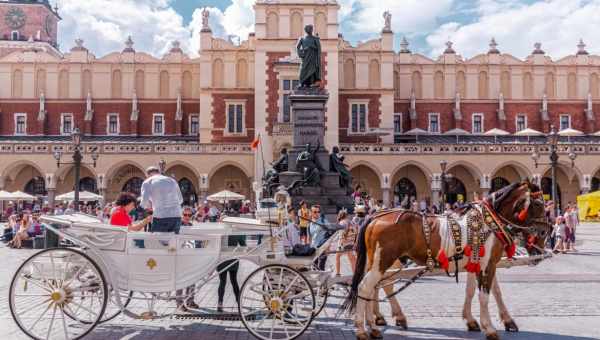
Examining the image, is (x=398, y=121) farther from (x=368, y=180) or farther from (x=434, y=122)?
(x=368, y=180)

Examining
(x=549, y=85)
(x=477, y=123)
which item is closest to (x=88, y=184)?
(x=477, y=123)

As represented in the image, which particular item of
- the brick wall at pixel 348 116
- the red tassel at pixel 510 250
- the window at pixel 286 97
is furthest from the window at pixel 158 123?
the red tassel at pixel 510 250

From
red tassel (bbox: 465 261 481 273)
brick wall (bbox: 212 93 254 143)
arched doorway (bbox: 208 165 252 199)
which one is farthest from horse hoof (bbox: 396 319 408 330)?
brick wall (bbox: 212 93 254 143)

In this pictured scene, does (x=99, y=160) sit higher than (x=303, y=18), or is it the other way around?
(x=303, y=18)

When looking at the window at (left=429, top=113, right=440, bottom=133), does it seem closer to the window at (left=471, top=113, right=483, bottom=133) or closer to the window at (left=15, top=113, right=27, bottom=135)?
the window at (left=471, top=113, right=483, bottom=133)

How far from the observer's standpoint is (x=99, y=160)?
4084cm

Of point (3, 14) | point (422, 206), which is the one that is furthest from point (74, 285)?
point (3, 14)

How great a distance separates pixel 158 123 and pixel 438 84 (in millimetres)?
21728

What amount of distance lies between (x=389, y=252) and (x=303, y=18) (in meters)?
37.3

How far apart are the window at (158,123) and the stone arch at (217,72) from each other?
19.7ft

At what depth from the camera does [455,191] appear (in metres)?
44.9

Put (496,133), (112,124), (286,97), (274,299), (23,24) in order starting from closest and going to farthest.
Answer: (274,299) < (286,97) < (496,133) < (112,124) < (23,24)

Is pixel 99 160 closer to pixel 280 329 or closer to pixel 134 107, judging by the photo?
pixel 134 107

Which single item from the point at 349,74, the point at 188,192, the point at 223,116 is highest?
the point at 349,74
